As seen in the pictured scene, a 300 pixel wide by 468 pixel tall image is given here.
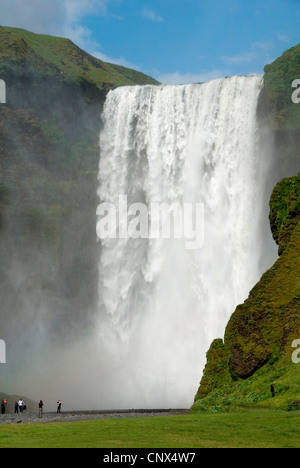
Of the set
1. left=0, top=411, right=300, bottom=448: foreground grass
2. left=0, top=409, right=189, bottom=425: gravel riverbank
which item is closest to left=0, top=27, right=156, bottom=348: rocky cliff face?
left=0, top=409, right=189, bottom=425: gravel riverbank

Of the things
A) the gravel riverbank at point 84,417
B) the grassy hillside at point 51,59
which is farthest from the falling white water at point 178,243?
the gravel riverbank at point 84,417

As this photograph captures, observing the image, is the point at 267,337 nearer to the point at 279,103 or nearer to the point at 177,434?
the point at 177,434

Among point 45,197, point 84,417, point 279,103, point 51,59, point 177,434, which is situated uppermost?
point 51,59

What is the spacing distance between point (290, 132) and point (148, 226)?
18.5 meters

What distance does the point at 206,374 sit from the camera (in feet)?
128

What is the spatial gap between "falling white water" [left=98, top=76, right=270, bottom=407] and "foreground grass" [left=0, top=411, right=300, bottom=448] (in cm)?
3061

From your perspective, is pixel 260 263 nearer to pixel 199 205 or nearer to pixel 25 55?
pixel 199 205

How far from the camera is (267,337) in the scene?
3572 cm

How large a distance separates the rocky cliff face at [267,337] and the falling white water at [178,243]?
1793 centimetres

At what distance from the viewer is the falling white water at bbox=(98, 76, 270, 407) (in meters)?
61.9

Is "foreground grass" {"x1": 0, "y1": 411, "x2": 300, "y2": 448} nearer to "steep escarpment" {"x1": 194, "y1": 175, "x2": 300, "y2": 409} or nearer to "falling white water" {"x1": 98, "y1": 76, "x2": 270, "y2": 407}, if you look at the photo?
"steep escarpment" {"x1": 194, "y1": 175, "x2": 300, "y2": 409}

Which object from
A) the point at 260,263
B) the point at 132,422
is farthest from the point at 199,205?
the point at 132,422

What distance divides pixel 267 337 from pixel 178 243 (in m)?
33.2

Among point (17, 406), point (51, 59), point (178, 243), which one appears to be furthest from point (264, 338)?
point (51, 59)
